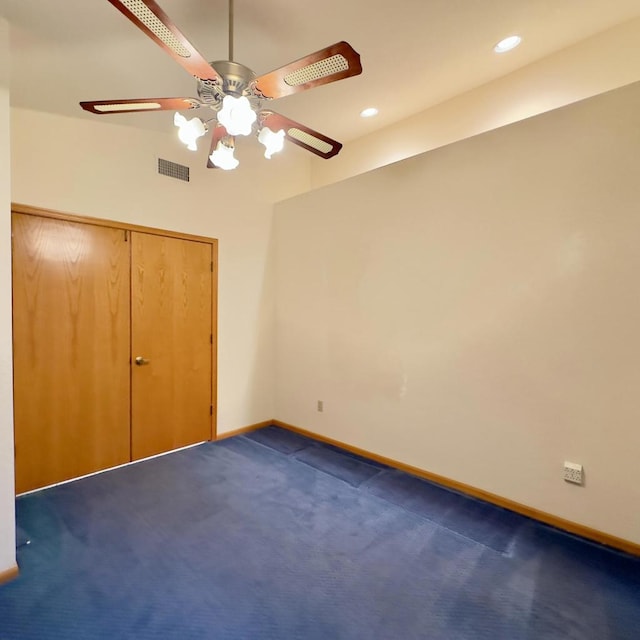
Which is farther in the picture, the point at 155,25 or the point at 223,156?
the point at 223,156

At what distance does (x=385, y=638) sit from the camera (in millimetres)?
1523

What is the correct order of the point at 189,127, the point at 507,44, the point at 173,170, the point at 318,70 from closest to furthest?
the point at 318,70
the point at 189,127
the point at 507,44
the point at 173,170

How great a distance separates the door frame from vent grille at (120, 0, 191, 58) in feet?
6.56

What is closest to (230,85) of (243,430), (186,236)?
(186,236)

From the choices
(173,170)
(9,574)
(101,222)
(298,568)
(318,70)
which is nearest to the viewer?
(318,70)

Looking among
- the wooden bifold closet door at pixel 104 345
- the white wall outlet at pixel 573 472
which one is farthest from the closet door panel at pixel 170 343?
the white wall outlet at pixel 573 472

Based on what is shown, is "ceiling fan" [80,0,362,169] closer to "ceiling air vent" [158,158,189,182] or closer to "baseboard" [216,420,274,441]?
"ceiling air vent" [158,158,189,182]

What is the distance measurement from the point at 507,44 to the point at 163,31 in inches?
97.6

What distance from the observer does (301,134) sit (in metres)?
2.02

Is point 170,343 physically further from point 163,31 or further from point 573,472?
point 573,472

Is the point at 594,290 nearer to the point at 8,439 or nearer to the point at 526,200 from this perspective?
the point at 526,200

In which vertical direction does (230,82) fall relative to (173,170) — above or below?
below

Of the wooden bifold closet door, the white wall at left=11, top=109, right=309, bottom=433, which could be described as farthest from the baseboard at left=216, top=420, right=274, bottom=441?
the wooden bifold closet door

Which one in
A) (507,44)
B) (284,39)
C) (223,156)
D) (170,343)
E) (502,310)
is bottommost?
(170,343)
